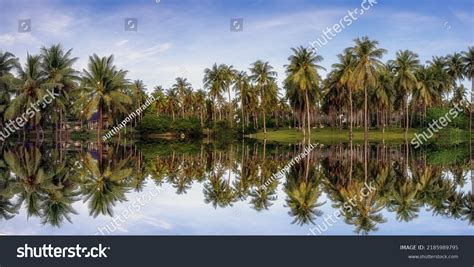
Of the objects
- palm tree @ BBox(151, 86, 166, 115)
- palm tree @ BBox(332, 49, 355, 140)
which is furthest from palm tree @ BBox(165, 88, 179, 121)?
palm tree @ BBox(332, 49, 355, 140)

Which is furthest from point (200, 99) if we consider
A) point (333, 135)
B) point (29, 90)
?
point (29, 90)

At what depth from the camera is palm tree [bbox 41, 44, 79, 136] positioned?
1742 inches

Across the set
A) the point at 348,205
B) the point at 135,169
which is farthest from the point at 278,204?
the point at 135,169

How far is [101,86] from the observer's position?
44125 mm

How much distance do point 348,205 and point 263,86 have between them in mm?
51182

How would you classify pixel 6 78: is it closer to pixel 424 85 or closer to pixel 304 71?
pixel 304 71

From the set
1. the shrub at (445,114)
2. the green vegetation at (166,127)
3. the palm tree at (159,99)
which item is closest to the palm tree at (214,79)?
the green vegetation at (166,127)

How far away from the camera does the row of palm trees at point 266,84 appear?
143ft

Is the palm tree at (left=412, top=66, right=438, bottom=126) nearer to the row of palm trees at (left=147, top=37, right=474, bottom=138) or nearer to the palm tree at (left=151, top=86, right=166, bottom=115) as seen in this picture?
the row of palm trees at (left=147, top=37, right=474, bottom=138)

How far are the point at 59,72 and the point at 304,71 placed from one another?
21.4 metres

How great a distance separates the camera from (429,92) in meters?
56.2

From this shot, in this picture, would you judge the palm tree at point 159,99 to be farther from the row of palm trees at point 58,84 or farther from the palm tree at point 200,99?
the row of palm trees at point 58,84
